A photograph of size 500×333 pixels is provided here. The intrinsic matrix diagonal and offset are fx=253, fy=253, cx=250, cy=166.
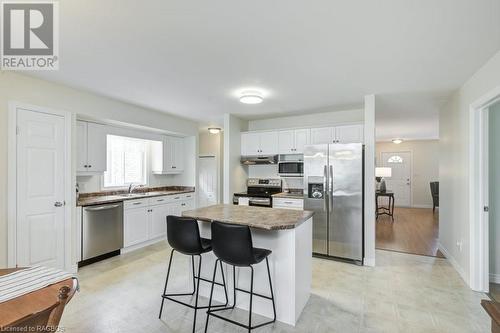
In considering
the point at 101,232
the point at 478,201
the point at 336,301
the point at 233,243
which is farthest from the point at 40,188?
the point at 478,201

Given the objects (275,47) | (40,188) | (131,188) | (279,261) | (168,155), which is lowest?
(279,261)

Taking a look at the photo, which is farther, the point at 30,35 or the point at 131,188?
the point at 131,188

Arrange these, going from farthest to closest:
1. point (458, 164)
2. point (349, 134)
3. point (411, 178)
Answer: point (411, 178) → point (349, 134) → point (458, 164)

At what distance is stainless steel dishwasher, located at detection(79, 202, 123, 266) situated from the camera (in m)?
3.61

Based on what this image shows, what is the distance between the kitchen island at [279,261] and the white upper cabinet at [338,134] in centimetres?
217

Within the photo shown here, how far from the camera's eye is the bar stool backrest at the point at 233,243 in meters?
2.01

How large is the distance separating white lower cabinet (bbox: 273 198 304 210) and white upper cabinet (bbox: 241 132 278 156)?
1.01m

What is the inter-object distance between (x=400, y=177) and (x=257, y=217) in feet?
28.3

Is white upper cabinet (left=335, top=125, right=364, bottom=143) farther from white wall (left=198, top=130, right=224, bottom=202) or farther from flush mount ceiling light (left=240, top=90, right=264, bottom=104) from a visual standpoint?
white wall (left=198, top=130, right=224, bottom=202)

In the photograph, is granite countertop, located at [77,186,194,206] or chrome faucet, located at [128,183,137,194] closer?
granite countertop, located at [77,186,194,206]

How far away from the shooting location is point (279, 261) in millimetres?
2324

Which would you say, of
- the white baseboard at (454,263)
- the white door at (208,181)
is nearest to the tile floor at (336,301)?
the white baseboard at (454,263)

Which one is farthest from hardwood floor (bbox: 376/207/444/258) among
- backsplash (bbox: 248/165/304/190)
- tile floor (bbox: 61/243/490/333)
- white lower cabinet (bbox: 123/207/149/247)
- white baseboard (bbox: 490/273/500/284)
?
white lower cabinet (bbox: 123/207/149/247)

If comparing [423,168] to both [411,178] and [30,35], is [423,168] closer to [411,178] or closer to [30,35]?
[411,178]
